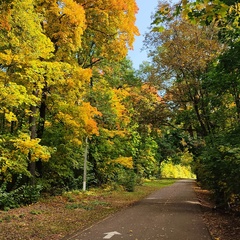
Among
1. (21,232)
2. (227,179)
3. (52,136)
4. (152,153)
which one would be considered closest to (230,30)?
(227,179)

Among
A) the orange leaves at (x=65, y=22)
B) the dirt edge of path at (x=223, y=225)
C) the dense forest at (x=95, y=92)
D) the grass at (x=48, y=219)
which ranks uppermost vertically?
the orange leaves at (x=65, y=22)

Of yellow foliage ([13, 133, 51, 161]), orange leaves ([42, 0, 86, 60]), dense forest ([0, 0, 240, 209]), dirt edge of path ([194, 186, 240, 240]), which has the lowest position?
dirt edge of path ([194, 186, 240, 240])

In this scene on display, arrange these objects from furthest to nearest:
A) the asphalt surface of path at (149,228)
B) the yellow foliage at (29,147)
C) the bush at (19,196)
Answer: the bush at (19,196)
the yellow foliage at (29,147)
the asphalt surface of path at (149,228)

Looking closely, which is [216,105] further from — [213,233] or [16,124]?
[16,124]

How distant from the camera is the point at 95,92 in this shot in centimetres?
1989

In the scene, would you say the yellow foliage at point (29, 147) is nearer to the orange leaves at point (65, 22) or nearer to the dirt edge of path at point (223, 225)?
the orange leaves at point (65, 22)

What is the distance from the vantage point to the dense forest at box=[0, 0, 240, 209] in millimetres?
10680

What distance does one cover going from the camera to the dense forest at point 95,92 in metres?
10.7

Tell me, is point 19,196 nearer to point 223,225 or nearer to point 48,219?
point 48,219

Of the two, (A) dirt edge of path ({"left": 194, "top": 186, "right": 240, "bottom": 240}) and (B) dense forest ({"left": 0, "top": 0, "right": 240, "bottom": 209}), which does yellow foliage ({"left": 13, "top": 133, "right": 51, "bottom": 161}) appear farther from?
(A) dirt edge of path ({"left": 194, "top": 186, "right": 240, "bottom": 240})

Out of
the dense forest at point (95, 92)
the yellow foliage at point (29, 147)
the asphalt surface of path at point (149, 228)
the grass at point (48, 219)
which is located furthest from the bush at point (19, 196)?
the asphalt surface of path at point (149, 228)

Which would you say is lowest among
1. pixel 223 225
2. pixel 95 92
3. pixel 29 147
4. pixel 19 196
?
pixel 223 225

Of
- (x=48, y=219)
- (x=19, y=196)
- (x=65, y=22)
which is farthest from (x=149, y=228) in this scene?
(x=65, y=22)

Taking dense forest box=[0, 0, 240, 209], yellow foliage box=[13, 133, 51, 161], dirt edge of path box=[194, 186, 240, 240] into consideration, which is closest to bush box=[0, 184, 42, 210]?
dense forest box=[0, 0, 240, 209]
